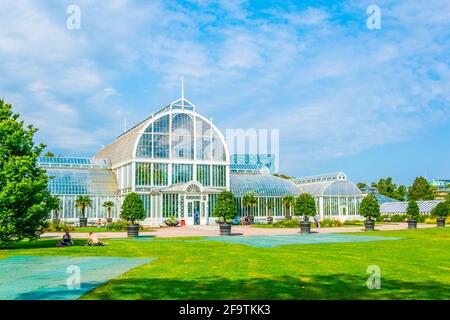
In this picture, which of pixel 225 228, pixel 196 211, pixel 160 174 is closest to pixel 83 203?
pixel 160 174

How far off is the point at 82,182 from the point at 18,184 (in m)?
37.2

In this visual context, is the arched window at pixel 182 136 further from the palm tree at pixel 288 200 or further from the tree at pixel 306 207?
the tree at pixel 306 207

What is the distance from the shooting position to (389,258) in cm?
1942

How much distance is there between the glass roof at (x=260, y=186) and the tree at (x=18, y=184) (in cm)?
4012

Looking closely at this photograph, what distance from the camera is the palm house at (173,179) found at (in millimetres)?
55031

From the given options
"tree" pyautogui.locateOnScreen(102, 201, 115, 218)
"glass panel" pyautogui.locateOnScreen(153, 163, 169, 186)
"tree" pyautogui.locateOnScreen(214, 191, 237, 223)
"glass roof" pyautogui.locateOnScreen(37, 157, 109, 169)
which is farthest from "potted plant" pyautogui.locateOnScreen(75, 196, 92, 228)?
"tree" pyautogui.locateOnScreen(214, 191, 237, 223)

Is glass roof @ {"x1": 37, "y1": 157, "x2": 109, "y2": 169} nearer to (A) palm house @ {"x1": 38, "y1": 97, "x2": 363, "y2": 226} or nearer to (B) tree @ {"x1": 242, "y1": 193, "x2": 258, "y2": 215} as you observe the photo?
(A) palm house @ {"x1": 38, "y1": 97, "x2": 363, "y2": 226}

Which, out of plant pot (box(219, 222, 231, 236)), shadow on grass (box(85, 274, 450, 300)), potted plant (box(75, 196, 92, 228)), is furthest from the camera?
potted plant (box(75, 196, 92, 228))

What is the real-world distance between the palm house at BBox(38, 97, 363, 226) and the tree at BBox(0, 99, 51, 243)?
29.3 meters

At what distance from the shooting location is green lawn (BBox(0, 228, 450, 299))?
11172 mm

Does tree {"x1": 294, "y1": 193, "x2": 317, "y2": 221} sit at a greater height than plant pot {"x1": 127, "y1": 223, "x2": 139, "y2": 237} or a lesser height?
greater

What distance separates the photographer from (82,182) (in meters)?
59.0

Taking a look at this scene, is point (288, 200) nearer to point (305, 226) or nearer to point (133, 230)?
point (305, 226)
